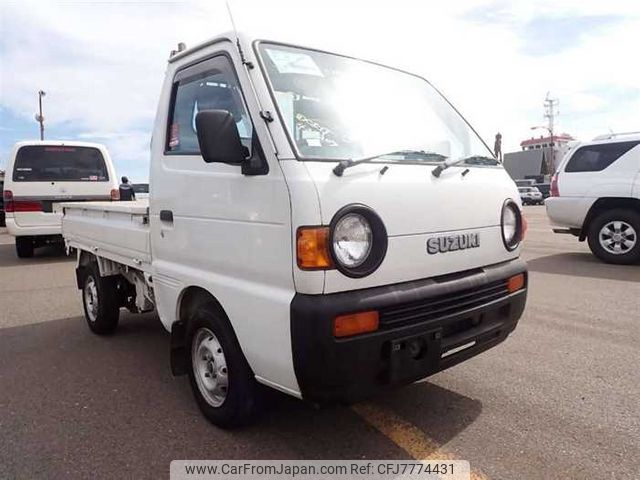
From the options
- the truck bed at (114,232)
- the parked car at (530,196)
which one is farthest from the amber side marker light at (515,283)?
the parked car at (530,196)

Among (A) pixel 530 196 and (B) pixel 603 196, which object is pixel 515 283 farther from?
(A) pixel 530 196

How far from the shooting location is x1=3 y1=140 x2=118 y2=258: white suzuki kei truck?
987 cm

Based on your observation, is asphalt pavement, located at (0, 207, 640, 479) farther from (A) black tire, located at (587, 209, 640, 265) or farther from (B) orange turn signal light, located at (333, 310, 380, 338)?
(A) black tire, located at (587, 209, 640, 265)

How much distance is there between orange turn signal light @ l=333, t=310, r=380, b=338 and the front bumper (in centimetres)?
2

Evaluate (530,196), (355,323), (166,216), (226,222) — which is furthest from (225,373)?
(530,196)

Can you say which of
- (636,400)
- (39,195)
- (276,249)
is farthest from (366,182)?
(39,195)

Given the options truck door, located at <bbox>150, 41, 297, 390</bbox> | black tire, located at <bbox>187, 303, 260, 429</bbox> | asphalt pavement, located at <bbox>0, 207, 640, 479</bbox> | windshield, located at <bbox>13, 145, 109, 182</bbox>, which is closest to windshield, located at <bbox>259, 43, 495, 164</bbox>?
truck door, located at <bbox>150, 41, 297, 390</bbox>

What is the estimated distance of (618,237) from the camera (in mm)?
8250

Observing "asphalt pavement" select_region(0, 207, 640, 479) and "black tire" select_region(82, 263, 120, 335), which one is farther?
"black tire" select_region(82, 263, 120, 335)

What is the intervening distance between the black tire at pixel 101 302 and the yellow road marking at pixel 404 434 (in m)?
2.67

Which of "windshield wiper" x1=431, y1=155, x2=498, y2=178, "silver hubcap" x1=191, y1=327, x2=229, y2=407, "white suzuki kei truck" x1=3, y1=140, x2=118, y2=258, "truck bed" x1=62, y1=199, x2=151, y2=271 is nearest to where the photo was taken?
"windshield wiper" x1=431, y1=155, x2=498, y2=178

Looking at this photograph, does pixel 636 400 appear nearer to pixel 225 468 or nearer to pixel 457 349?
pixel 457 349

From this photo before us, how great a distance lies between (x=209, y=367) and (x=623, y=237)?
743 centimetres

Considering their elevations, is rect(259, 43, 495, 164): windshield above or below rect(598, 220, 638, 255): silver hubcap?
above
